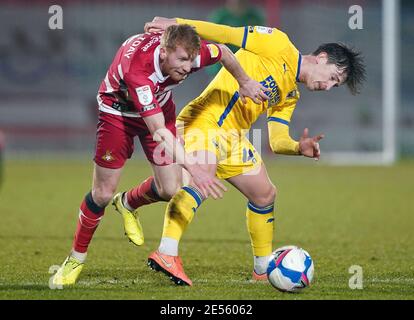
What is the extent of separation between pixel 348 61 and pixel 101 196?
198cm

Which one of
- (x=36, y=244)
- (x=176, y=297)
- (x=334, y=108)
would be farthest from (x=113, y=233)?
(x=334, y=108)

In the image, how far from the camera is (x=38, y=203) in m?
12.0

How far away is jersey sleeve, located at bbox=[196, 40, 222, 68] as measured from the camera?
6.00m

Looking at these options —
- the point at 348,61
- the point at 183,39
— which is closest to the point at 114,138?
the point at 183,39

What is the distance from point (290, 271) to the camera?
18.8ft

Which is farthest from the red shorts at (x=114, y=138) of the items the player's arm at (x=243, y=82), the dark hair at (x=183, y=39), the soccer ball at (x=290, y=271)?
the soccer ball at (x=290, y=271)

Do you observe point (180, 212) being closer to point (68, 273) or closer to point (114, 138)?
point (114, 138)

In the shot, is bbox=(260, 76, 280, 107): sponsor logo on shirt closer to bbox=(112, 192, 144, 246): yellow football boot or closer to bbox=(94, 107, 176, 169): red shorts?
bbox=(94, 107, 176, 169): red shorts

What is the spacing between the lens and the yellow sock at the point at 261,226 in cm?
654

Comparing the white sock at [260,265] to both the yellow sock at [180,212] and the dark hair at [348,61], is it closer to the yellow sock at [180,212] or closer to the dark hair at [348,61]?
the yellow sock at [180,212]

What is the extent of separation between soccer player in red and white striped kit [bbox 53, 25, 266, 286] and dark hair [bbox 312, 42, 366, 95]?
64 centimetres

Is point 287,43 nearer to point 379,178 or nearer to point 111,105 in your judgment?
point 111,105

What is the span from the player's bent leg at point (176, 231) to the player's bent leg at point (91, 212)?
51cm

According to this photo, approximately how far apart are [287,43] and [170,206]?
1.47 meters
